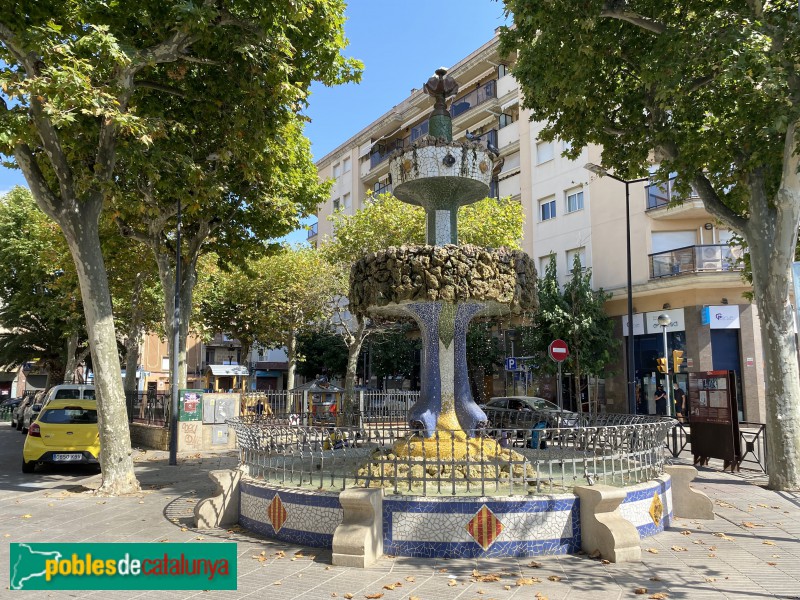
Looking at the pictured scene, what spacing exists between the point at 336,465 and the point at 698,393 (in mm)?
8449

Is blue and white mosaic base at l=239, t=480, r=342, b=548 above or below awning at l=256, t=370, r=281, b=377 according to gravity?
below

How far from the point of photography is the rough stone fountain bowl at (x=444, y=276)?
7988mm

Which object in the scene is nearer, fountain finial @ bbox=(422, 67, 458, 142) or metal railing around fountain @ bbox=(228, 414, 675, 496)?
metal railing around fountain @ bbox=(228, 414, 675, 496)

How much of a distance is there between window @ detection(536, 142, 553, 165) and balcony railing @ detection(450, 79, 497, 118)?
15.8ft

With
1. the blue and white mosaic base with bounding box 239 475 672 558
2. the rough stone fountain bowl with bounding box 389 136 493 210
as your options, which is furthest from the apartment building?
the blue and white mosaic base with bounding box 239 475 672 558

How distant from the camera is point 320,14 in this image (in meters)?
11.5

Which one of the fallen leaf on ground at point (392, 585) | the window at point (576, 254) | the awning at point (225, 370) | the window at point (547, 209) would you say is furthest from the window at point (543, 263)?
the awning at point (225, 370)

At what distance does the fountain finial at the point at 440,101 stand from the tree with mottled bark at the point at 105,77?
9.15ft

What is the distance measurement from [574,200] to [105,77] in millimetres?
23037

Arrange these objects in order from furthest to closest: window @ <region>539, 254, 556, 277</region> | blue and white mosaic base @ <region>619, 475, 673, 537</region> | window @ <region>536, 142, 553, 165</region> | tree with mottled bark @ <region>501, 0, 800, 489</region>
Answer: window @ <region>536, 142, 553, 165</region> → window @ <region>539, 254, 556, 277</region> → tree with mottled bark @ <region>501, 0, 800, 489</region> → blue and white mosaic base @ <region>619, 475, 673, 537</region>

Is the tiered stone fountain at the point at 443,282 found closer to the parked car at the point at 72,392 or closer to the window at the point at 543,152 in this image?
the parked car at the point at 72,392

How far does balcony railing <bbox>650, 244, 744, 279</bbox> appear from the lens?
78.0ft

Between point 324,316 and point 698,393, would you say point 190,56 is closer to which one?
point 698,393

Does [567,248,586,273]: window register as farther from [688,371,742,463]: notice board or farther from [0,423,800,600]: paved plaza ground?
[0,423,800,600]: paved plaza ground
